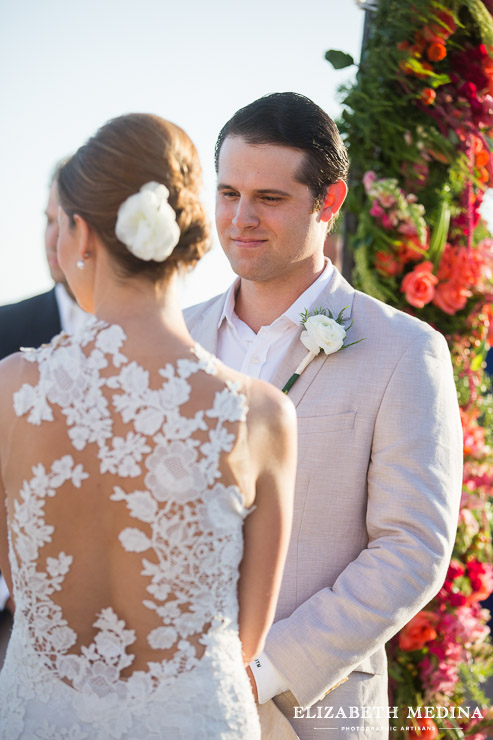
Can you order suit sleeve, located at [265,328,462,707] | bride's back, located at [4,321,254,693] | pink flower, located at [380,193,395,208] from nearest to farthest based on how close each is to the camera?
bride's back, located at [4,321,254,693]
suit sleeve, located at [265,328,462,707]
pink flower, located at [380,193,395,208]

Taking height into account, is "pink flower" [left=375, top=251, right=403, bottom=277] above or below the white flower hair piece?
below

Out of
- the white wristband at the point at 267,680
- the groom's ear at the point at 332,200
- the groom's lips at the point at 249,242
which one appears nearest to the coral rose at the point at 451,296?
the groom's ear at the point at 332,200

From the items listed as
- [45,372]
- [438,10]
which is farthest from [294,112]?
[45,372]

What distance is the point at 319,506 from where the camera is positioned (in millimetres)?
2740

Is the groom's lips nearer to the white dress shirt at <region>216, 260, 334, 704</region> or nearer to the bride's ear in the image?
the white dress shirt at <region>216, 260, 334, 704</region>

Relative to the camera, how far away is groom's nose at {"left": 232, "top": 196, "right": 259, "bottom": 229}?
305cm

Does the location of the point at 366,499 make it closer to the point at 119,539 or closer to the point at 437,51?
the point at 119,539

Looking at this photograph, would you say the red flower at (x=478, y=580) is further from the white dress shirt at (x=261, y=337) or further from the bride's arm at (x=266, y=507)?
the bride's arm at (x=266, y=507)

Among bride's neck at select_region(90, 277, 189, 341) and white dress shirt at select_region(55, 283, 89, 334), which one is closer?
bride's neck at select_region(90, 277, 189, 341)

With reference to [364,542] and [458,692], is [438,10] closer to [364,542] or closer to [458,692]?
[364,542]

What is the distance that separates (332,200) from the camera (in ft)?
10.6

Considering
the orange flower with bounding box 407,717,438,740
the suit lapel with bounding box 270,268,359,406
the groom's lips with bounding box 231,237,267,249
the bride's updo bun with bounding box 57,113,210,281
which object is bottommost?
the orange flower with bounding box 407,717,438,740

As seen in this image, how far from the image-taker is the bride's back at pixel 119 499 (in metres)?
1.79

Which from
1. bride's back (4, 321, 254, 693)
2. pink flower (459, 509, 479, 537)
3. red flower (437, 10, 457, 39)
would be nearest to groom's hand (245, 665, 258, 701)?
bride's back (4, 321, 254, 693)
